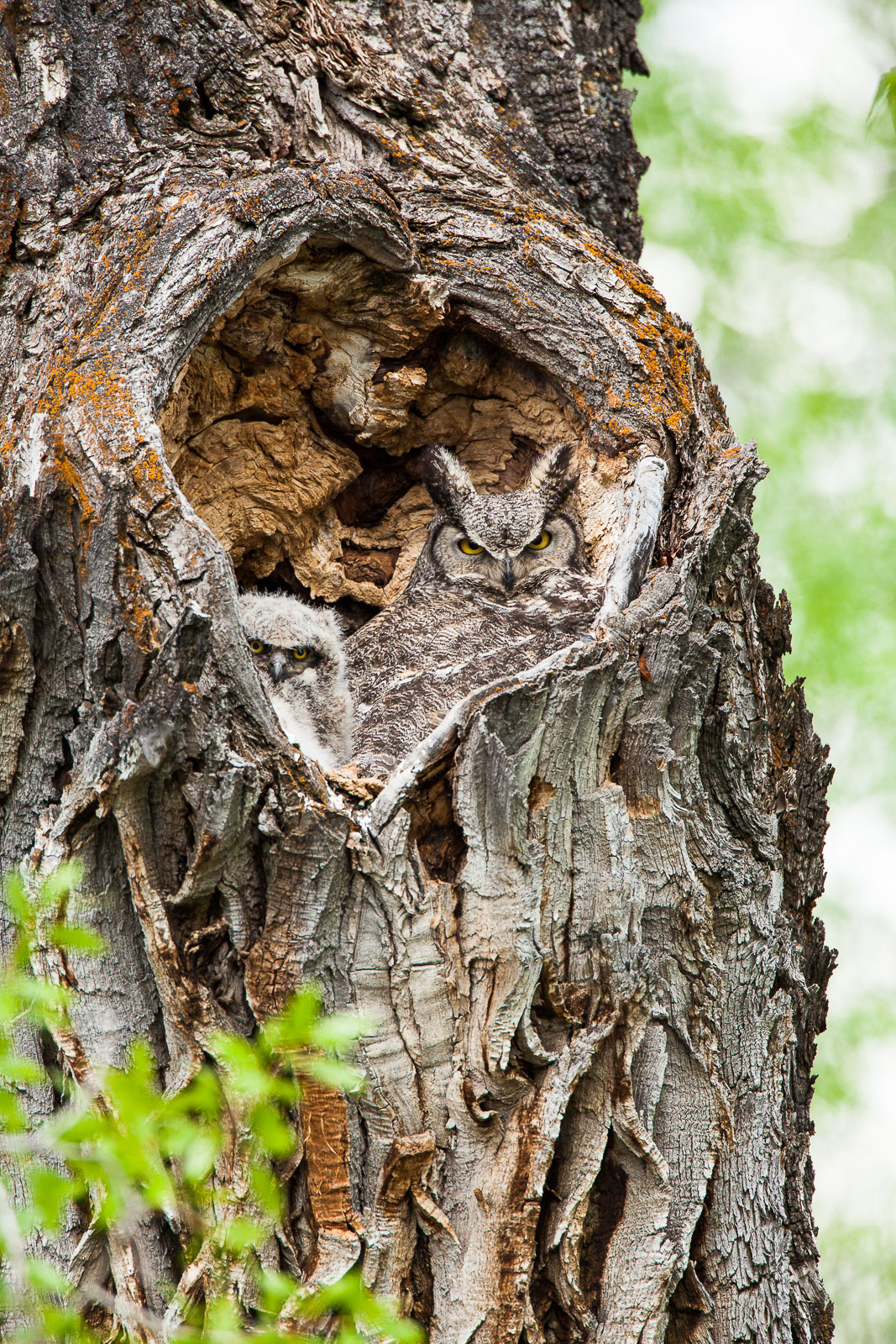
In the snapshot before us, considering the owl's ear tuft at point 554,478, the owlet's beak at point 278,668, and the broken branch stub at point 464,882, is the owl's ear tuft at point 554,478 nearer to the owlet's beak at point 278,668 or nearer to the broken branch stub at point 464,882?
the broken branch stub at point 464,882

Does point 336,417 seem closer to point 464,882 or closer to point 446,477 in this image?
point 446,477

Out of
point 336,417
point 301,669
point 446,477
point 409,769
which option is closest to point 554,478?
point 446,477

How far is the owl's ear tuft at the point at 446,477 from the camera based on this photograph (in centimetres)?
323

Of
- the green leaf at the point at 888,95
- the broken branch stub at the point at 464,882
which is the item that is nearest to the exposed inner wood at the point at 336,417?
the broken branch stub at the point at 464,882

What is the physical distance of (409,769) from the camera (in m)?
1.95

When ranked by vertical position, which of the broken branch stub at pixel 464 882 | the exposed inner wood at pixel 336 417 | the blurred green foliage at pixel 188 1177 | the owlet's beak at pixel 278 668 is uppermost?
the exposed inner wood at pixel 336 417

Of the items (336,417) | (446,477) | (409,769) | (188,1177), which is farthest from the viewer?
(446,477)

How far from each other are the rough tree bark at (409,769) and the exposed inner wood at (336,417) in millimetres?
22

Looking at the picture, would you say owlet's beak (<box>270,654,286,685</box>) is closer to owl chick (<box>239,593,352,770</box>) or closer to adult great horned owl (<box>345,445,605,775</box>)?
owl chick (<box>239,593,352,770</box>)

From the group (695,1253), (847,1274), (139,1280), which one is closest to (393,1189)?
(139,1280)

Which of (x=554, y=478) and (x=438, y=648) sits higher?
(x=554, y=478)

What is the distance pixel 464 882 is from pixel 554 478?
1.44m

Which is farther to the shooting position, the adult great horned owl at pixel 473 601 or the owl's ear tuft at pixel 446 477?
the owl's ear tuft at pixel 446 477

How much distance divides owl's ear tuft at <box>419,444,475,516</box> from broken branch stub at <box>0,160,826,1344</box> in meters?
0.83
